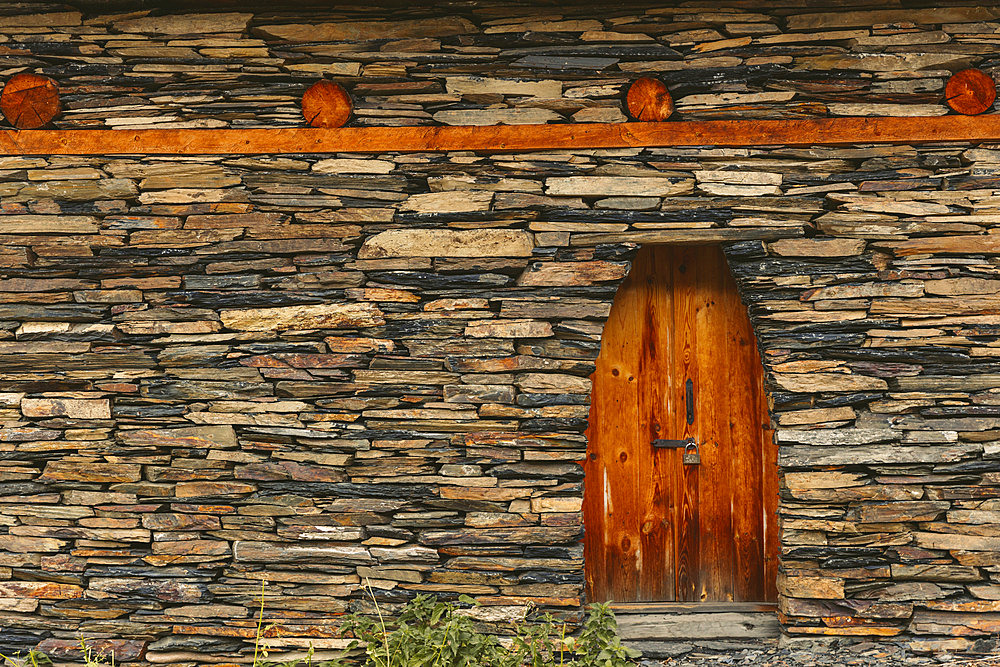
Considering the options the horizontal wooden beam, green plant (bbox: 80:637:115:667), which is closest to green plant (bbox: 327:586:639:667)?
green plant (bbox: 80:637:115:667)

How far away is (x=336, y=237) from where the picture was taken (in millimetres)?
3338

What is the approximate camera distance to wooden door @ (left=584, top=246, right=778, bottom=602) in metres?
3.55

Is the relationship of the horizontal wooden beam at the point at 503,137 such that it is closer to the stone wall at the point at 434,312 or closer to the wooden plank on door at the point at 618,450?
the stone wall at the point at 434,312

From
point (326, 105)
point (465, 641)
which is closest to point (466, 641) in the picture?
point (465, 641)

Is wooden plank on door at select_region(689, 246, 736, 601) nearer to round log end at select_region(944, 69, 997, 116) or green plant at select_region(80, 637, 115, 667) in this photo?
round log end at select_region(944, 69, 997, 116)

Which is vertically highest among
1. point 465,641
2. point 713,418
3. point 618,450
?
point 713,418

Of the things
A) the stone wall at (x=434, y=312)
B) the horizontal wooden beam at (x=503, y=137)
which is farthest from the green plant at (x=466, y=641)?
the horizontal wooden beam at (x=503, y=137)

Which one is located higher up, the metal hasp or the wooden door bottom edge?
the metal hasp

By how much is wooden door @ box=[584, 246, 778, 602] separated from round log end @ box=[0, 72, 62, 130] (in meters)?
2.86

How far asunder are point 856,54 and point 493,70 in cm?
167

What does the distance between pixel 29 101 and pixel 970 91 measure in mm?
4356

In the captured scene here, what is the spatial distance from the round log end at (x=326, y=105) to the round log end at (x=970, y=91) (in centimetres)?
278

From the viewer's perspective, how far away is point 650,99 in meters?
3.31

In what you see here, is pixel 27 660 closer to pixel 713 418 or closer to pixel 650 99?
pixel 713 418
